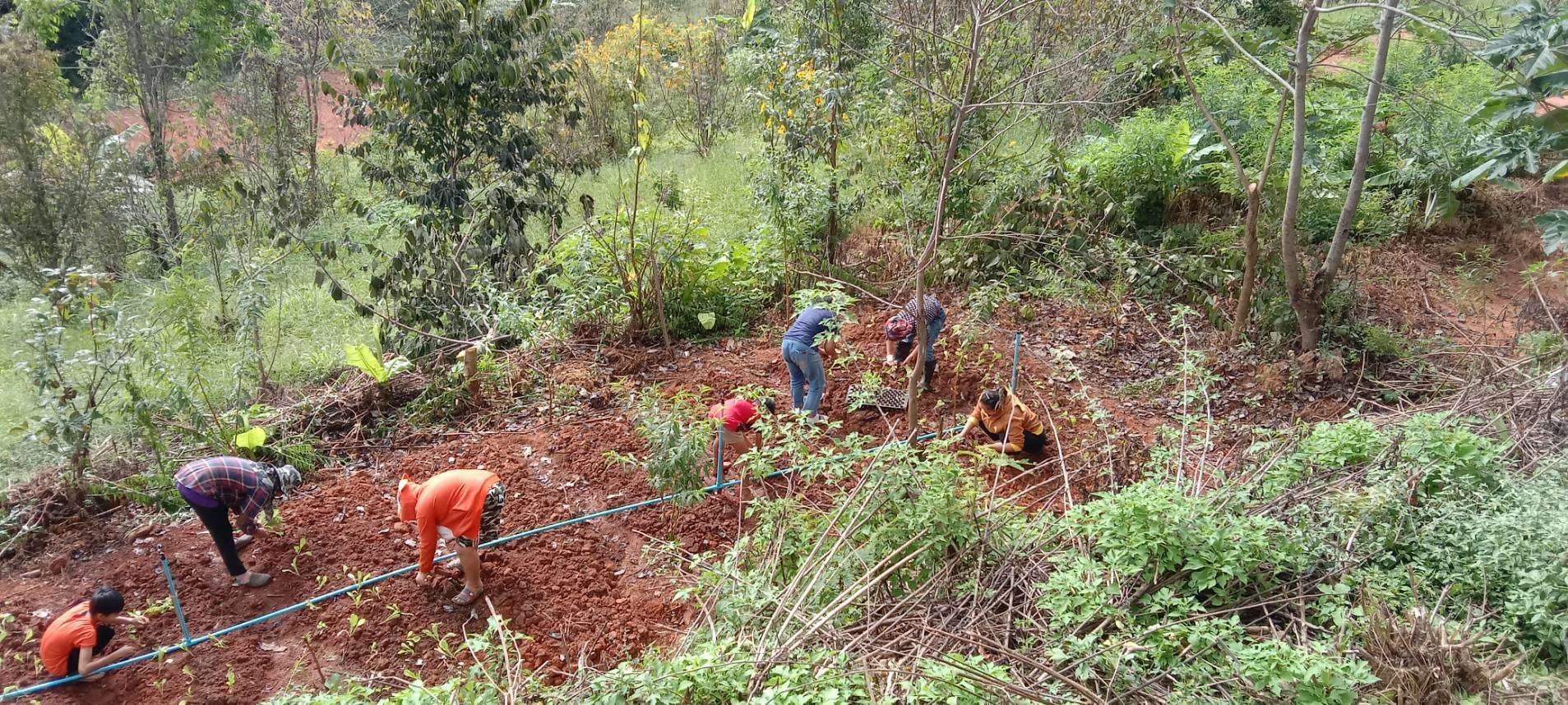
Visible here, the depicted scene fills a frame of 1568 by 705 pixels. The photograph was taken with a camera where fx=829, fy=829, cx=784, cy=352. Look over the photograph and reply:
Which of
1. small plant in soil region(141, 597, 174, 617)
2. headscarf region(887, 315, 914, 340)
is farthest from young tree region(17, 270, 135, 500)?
headscarf region(887, 315, 914, 340)

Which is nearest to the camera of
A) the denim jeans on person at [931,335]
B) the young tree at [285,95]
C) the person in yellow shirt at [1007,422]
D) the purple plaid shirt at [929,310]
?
the person in yellow shirt at [1007,422]

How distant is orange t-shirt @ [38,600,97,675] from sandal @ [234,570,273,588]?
675 mm

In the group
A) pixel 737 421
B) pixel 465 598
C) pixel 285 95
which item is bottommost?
pixel 465 598

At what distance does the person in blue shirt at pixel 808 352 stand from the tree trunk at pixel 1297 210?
313cm

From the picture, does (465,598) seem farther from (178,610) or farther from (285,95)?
(285,95)

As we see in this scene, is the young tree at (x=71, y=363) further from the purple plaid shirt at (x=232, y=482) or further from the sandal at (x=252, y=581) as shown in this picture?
the sandal at (x=252, y=581)

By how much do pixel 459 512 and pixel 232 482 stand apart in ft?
4.25

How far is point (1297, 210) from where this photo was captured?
580cm

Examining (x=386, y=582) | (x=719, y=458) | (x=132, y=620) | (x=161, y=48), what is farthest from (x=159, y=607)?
(x=161, y=48)

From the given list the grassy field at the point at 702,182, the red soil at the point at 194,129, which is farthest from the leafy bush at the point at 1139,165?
the red soil at the point at 194,129

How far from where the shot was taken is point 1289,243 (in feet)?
18.5

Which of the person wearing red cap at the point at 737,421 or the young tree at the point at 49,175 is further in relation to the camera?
the young tree at the point at 49,175

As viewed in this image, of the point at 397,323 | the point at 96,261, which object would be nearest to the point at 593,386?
the point at 397,323

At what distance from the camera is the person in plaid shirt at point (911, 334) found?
5.66m
